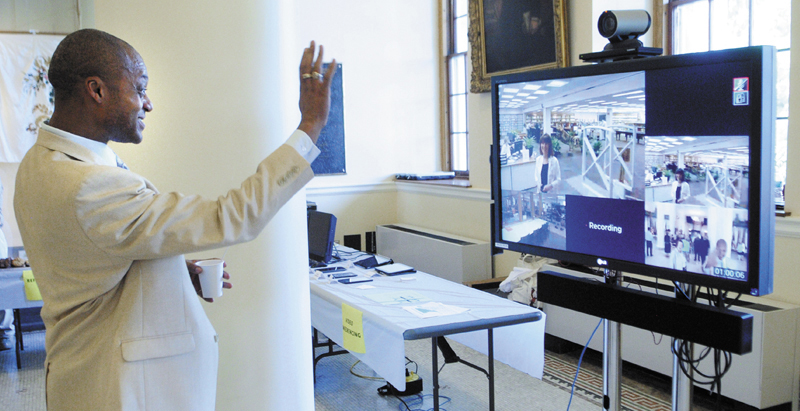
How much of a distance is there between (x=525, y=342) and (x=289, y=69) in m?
1.70

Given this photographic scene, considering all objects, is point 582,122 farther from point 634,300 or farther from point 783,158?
point 783,158

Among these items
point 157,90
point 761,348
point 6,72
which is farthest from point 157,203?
point 6,72

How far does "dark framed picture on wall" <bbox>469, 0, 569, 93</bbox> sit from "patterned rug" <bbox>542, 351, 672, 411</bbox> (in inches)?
79.9

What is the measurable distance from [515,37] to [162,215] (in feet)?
13.1

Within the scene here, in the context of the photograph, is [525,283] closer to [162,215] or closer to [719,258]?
[719,258]

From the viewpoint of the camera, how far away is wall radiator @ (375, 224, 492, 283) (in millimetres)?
5070

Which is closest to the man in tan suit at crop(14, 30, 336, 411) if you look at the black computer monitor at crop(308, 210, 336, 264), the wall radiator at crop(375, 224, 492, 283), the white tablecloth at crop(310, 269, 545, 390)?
the white tablecloth at crop(310, 269, 545, 390)

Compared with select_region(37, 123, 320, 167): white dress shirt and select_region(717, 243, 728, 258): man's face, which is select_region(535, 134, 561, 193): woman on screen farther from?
select_region(37, 123, 320, 167): white dress shirt

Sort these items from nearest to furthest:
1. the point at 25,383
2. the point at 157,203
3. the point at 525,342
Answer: the point at 157,203 < the point at 525,342 < the point at 25,383

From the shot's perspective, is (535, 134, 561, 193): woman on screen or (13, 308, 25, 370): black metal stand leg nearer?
(535, 134, 561, 193): woman on screen

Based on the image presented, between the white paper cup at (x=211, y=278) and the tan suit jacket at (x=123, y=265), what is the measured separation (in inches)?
7.8

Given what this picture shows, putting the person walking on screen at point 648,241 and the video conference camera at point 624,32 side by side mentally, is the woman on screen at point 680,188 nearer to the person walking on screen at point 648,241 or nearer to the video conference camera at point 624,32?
the person walking on screen at point 648,241

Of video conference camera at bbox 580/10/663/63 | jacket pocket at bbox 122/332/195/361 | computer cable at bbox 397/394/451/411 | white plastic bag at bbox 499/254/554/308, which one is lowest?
computer cable at bbox 397/394/451/411

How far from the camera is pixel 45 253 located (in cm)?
122
